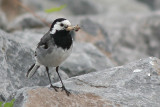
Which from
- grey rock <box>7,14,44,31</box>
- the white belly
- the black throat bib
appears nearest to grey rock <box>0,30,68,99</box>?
the white belly

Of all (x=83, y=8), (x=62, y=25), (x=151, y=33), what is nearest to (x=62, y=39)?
(x=62, y=25)

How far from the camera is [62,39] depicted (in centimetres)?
602

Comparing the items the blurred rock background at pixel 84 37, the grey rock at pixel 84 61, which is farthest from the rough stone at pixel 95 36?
the grey rock at pixel 84 61

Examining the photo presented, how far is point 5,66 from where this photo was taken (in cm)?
679

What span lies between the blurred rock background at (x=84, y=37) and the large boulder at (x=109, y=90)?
926 mm

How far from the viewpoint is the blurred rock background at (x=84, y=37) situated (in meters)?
7.11

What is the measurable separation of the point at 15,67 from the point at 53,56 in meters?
1.25

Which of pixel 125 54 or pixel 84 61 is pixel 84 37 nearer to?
pixel 125 54

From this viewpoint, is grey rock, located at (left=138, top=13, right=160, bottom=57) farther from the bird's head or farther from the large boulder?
the bird's head

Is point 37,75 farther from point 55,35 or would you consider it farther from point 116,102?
point 116,102

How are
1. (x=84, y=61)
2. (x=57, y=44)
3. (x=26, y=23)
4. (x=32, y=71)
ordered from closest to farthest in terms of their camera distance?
1. (x=57, y=44)
2. (x=32, y=71)
3. (x=84, y=61)
4. (x=26, y=23)

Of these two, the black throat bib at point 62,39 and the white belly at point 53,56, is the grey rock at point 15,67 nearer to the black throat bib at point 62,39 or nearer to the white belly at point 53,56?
the white belly at point 53,56

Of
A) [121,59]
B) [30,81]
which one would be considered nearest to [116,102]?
[30,81]

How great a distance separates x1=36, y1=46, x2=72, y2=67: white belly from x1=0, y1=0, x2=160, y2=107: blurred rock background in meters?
0.66
